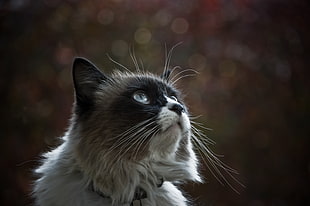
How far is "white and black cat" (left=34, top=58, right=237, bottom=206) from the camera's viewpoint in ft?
6.57

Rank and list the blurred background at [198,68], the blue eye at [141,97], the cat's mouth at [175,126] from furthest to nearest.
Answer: the blurred background at [198,68] < the blue eye at [141,97] < the cat's mouth at [175,126]

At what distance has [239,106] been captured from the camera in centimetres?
427

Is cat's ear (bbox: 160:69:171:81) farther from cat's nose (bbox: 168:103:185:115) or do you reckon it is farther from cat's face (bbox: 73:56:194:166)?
cat's nose (bbox: 168:103:185:115)

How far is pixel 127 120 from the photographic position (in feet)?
6.69

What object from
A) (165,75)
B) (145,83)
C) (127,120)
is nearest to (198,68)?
(165,75)

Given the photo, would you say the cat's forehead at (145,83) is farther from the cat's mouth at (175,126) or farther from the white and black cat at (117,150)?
the cat's mouth at (175,126)

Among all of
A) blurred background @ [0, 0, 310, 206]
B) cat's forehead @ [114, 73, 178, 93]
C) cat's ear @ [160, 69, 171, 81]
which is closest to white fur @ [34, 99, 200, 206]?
cat's forehead @ [114, 73, 178, 93]

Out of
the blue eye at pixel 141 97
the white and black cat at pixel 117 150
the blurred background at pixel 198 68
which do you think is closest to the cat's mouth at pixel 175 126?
the white and black cat at pixel 117 150

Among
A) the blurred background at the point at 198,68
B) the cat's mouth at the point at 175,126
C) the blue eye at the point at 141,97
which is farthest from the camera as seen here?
the blurred background at the point at 198,68

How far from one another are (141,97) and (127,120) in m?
0.13

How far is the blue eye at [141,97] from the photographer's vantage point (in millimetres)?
2090

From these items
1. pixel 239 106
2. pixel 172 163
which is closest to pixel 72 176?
pixel 172 163

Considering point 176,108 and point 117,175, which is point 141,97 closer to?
point 176,108

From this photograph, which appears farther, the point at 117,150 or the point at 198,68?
the point at 198,68
